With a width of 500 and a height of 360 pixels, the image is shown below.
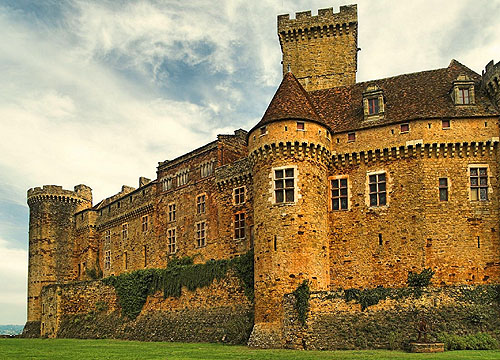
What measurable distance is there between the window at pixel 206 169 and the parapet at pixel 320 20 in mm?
10601

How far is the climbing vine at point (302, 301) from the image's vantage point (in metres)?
27.6

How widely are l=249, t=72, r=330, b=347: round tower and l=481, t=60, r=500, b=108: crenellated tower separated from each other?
8.48 meters

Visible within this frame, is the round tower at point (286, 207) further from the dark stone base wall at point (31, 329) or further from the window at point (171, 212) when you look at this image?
the dark stone base wall at point (31, 329)

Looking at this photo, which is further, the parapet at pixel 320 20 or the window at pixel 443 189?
the parapet at pixel 320 20

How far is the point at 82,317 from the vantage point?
4562cm

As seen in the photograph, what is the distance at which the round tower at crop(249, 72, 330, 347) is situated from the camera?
95.2 ft

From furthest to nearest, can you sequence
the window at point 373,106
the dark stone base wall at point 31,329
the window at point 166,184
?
the dark stone base wall at point 31,329 → the window at point 166,184 → the window at point 373,106

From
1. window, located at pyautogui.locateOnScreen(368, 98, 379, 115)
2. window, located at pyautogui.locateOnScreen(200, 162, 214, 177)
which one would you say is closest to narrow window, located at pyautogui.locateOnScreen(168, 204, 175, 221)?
window, located at pyautogui.locateOnScreen(200, 162, 214, 177)

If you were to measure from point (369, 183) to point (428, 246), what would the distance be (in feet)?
14.7

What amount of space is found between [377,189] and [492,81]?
790 centimetres

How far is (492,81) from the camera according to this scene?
30328 millimetres

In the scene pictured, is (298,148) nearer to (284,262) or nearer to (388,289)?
(284,262)

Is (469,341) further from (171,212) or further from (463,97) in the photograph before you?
(171,212)

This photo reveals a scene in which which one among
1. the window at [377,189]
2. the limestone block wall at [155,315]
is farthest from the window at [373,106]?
the limestone block wall at [155,315]
